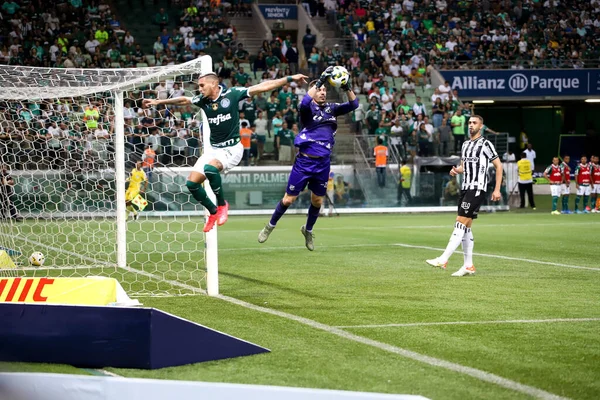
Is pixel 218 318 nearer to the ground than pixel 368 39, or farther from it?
nearer to the ground

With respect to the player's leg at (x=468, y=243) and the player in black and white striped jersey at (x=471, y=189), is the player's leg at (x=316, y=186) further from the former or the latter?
the player's leg at (x=468, y=243)

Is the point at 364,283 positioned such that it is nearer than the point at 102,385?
No

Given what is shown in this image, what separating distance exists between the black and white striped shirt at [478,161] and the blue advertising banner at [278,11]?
31.3m

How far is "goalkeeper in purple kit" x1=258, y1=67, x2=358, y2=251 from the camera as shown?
37.9ft

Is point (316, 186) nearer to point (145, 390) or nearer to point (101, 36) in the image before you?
point (145, 390)

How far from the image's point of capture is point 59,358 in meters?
5.96

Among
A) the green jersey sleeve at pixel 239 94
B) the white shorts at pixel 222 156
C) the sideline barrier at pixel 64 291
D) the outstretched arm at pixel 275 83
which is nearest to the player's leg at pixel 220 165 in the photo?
the white shorts at pixel 222 156

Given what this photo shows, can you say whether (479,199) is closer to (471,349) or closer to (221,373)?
(471,349)

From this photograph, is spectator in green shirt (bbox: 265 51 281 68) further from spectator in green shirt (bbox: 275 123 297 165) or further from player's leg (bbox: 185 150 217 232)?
player's leg (bbox: 185 150 217 232)

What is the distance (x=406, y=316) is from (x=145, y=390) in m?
4.27

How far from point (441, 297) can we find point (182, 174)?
548 inches

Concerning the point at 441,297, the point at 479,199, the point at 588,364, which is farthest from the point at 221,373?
the point at 479,199

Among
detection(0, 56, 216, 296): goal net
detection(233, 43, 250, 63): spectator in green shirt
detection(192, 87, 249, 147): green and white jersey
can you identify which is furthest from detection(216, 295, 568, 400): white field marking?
detection(233, 43, 250, 63): spectator in green shirt

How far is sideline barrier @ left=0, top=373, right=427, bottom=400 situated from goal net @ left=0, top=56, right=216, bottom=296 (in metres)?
5.64
